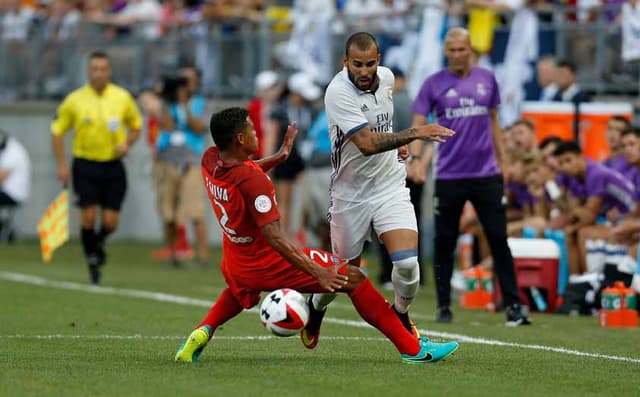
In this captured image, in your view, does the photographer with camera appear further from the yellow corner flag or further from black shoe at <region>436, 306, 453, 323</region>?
black shoe at <region>436, 306, 453, 323</region>

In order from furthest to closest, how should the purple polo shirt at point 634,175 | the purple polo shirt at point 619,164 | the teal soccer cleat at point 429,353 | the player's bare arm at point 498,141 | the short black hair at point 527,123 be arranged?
the short black hair at point 527,123 → the purple polo shirt at point 619,164 → the purple polo shirt at point 634,175 → the player's bare arm at point 498,141 → the teal soccer cleat at point 429,353

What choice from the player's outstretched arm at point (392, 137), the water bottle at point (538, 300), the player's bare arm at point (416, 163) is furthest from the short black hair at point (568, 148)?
the player's outstretched arm at point (392, 137)

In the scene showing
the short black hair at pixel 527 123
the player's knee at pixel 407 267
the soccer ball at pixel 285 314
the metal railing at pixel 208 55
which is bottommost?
the soccer ball at pixel 285 314

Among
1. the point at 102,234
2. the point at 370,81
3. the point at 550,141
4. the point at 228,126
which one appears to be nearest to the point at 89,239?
the point at 102,234

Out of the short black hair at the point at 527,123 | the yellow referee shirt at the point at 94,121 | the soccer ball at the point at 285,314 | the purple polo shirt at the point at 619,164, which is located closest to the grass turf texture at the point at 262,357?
the soccer ball at the point at 285,314

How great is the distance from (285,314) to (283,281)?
293 millimetres

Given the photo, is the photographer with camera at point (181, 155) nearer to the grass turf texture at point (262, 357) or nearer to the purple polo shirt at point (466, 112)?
the grass turf texture at point (262, 357)

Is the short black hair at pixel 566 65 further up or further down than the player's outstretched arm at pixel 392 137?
further down

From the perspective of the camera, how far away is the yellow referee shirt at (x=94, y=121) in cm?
1705

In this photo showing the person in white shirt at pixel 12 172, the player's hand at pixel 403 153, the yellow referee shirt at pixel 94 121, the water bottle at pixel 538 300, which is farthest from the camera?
the person in white shirt at pixel 12 172

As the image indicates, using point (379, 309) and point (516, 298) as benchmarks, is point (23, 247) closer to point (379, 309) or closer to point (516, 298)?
point (516, 298)

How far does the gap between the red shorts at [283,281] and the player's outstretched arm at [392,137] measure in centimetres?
75

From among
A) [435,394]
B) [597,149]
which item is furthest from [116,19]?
[435,394]

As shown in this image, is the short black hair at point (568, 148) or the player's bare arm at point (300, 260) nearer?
the player's bare arm at point (300, 260)
